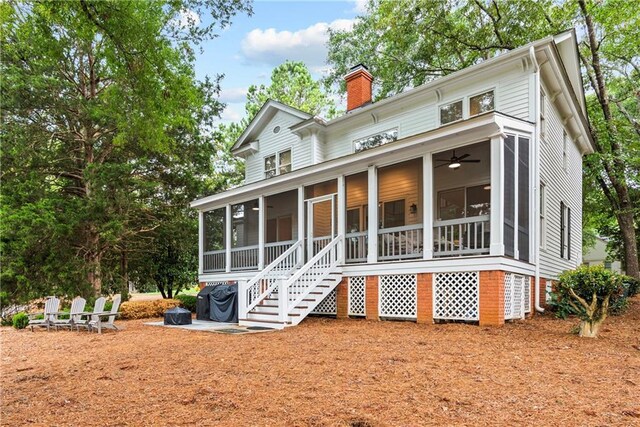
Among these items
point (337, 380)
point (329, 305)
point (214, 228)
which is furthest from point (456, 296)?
point (214, 228)

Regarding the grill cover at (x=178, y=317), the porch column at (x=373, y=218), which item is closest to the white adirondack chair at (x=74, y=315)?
the grill cover at (x=178, y=317)

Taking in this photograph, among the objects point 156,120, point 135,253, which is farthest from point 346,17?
point 156,120

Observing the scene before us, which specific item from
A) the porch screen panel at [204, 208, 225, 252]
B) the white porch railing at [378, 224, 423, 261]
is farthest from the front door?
the porch screen panel at [204, 208, 225, 252]

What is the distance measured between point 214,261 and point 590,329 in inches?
493

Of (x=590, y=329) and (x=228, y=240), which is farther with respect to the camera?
(x=228, y=240)

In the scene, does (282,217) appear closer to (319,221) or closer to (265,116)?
(319,221)

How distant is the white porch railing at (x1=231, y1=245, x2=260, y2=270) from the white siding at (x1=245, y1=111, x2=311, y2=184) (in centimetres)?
395

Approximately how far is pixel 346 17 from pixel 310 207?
53.2ft

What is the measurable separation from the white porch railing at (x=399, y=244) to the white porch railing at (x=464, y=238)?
45 cm

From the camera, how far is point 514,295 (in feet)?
30.2

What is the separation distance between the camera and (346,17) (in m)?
24.5

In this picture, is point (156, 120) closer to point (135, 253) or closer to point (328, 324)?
point (328, 324)

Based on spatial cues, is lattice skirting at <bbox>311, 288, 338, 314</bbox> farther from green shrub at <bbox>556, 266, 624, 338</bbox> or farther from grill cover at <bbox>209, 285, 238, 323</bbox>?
green shrub at <bbox>556, 266, 624, 338</bbox>

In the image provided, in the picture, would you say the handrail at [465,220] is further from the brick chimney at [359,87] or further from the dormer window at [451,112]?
the brick chimney at [359,87]
